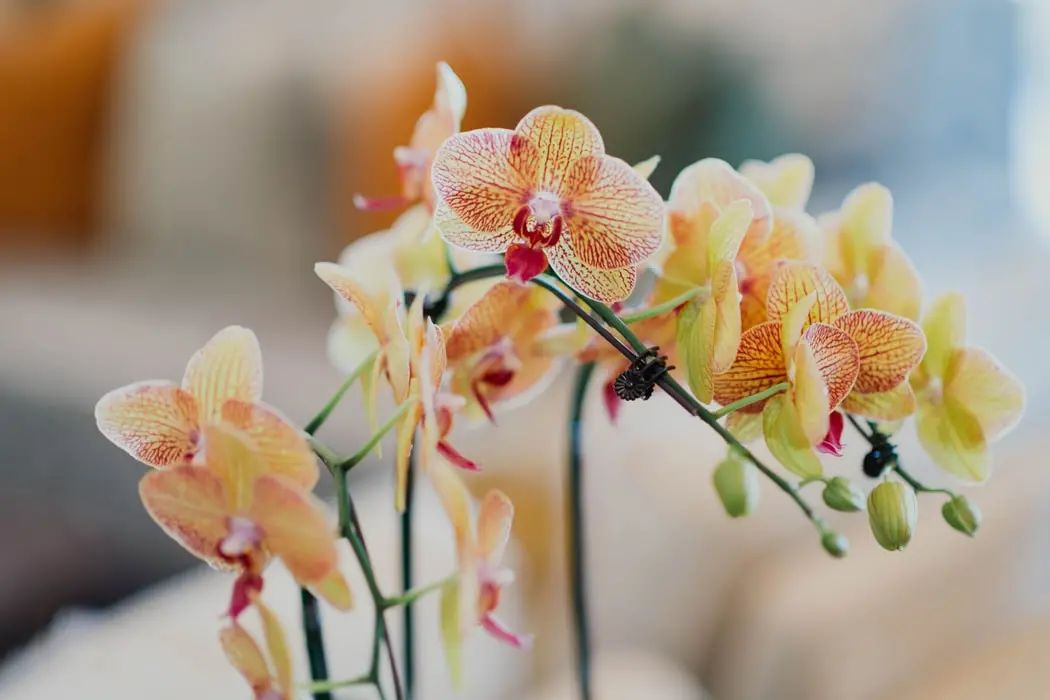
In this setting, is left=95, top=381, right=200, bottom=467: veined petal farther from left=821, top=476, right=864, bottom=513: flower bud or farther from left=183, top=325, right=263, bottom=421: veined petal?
left=821, top=476, right=864, bottom=513: flower bud

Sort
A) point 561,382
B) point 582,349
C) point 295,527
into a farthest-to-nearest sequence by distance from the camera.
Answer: point 561,382 < point 582,349 < point 295,527

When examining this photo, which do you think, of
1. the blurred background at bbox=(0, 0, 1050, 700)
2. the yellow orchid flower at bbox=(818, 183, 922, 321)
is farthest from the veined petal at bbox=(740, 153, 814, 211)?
the blurred background at bbox=(0, 0, 1050, 700)

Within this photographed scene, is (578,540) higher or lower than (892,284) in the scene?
lower

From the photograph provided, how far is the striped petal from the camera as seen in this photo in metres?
0.27

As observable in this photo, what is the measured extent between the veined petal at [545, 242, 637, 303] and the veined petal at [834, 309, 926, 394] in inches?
2.3

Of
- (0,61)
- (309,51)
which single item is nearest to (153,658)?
(309,51)

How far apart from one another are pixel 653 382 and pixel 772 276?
0.06m

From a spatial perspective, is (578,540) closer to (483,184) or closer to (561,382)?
(483,184)

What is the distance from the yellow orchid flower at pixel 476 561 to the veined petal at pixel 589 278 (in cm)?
6

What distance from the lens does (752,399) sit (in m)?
0.28

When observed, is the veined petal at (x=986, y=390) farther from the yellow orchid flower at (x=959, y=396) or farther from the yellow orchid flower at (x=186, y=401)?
the yellow orchid flower at (x=186, y=401)

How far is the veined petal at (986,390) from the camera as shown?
32cm

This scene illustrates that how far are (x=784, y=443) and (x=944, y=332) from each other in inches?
3.1

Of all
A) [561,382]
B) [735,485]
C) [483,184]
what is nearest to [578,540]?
[735,485]
